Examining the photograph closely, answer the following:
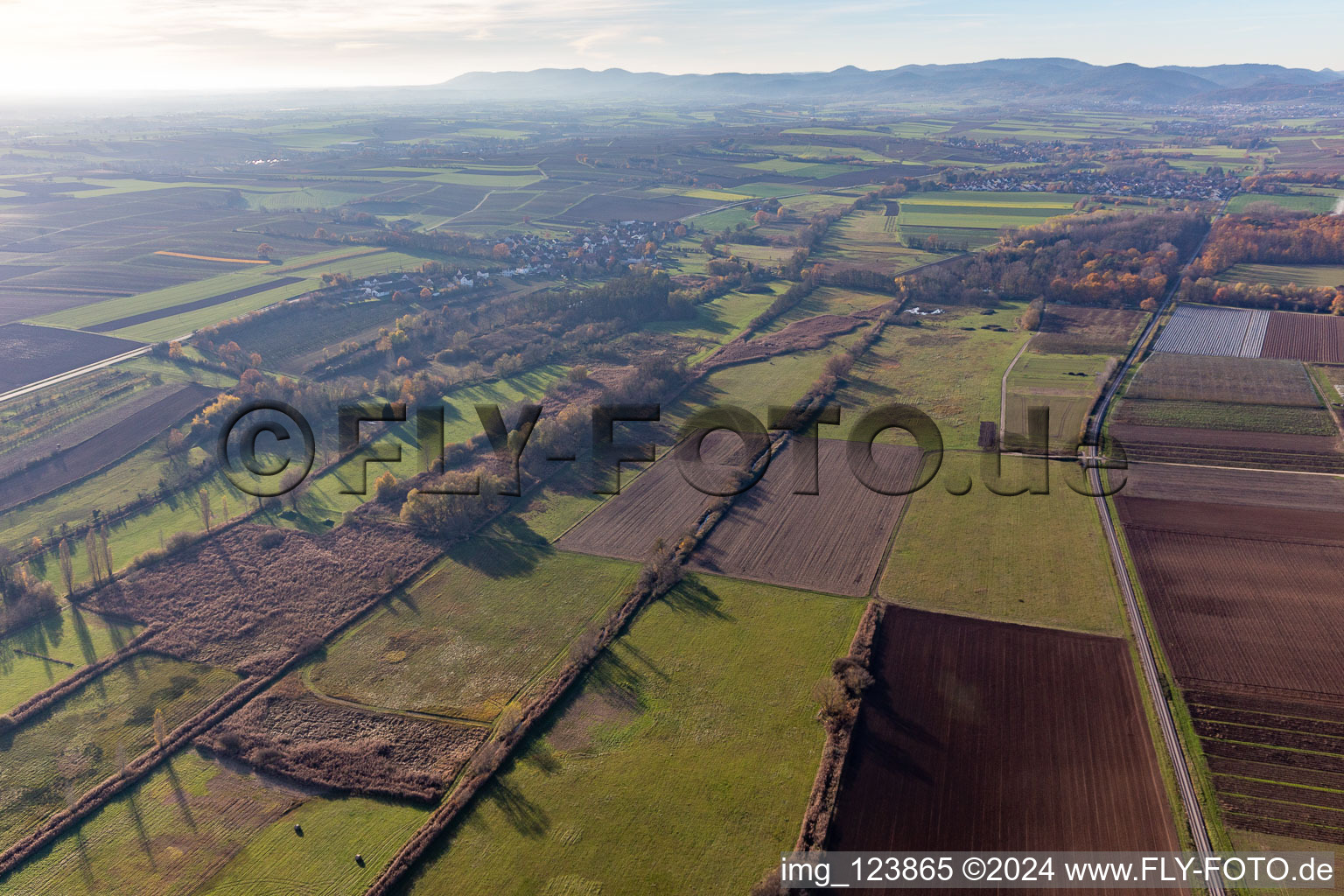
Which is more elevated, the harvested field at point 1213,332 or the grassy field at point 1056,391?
the harvested field at point 1213,332

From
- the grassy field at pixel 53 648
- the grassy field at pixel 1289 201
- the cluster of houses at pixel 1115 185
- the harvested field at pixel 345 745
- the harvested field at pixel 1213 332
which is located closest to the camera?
the harvested field at pixel 345 745

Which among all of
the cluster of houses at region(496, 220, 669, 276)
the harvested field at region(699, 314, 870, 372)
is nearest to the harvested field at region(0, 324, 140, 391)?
the cluster of houses at region(496, 220, 669, 276)

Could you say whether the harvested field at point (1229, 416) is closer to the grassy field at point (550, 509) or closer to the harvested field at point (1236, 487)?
the harvested field at point (1236, 487)

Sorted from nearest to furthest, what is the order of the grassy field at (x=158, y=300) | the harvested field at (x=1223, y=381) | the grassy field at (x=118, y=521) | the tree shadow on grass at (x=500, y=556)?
the tree shadow on grass at (x=500, y=556)
the grassy field at (x=118, y=521)
the harvested field at (x=1223, y=381)
the grassy field at (x=158, y=300)

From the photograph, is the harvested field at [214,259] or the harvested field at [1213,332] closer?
the harvested field at [1213,332]

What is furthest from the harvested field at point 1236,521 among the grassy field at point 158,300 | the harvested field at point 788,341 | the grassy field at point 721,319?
the grassy field at point 158,300

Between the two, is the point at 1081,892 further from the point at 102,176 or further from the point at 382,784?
the point at 102,176
